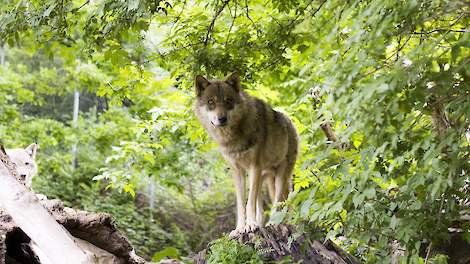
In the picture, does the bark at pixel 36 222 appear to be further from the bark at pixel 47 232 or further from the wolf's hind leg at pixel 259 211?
the wolf's hind leg at pixel 259 211

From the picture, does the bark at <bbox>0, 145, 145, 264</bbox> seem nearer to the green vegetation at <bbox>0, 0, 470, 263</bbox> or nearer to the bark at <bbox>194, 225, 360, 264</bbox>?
the bark at <bbox>194, 225, 360, 264</bbox>

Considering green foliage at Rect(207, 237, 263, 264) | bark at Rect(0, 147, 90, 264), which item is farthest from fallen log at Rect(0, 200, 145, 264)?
green foliage at Rect(207, 237, 263, 264)

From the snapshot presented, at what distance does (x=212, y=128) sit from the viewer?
5.57 metres

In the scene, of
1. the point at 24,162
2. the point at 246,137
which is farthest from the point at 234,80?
the point at 24,162

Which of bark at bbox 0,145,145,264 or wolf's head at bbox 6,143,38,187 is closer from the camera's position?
bark at bbox 0,145,145,264

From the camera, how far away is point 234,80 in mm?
5352

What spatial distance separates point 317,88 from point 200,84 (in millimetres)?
1876

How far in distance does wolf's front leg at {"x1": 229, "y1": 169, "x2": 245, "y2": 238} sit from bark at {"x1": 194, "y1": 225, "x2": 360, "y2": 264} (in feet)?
0.33

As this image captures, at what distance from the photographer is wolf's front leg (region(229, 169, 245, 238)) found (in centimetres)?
517

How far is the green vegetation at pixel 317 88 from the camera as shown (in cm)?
267

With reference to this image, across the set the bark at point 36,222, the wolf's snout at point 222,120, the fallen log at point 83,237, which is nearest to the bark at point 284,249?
the fallen log at point 83,237

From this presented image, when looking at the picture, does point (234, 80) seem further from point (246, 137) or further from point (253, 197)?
point (253, 197)

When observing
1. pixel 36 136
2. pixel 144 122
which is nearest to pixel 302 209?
pixel 144 122

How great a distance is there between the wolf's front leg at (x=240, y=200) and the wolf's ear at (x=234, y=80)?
862 millimetres
